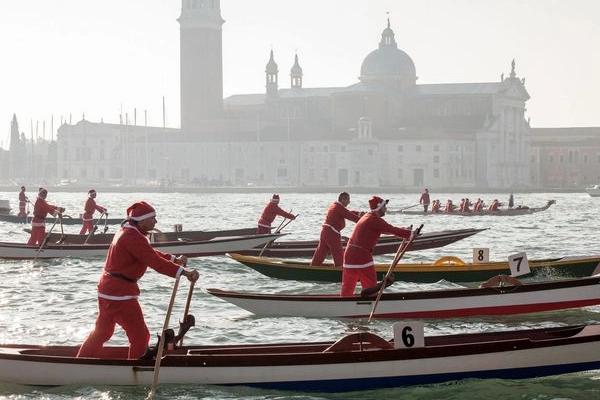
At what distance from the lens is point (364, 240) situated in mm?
14117

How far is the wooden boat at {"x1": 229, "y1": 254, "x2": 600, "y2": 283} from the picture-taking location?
58.3ft

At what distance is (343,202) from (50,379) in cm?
659

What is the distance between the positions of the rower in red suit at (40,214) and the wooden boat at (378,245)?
463 cm

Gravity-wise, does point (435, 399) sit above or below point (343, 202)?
below

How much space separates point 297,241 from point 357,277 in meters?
10.6

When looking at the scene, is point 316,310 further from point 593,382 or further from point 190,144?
point 190,144

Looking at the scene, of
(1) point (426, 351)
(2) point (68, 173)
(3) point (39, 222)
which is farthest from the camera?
(2) point (68, 173)

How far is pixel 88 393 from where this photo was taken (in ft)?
34.2

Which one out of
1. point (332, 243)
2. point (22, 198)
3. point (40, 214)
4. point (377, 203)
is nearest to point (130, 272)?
point (377, 203)

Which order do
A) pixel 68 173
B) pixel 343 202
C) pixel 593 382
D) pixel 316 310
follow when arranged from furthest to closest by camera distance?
1. pixel 68 173
2. pixel 343 202
3. pixel 316 310
4. pixel 593 382

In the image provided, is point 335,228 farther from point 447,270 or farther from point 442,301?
point 442,301

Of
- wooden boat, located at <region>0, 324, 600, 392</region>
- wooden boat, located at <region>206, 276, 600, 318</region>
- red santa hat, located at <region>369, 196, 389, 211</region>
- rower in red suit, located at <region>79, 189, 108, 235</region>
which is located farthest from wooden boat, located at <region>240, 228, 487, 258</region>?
wooden boat, located at <region>0, 324, 600, 392</region>

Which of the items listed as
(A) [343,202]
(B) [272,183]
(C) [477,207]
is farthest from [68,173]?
(A) [343,202]

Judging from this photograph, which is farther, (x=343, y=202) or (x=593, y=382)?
(x=343, y=202)
